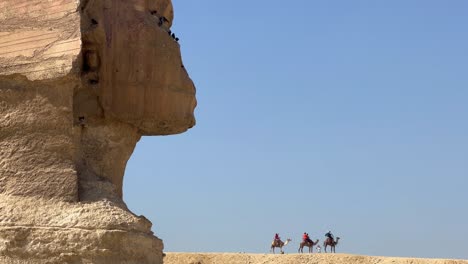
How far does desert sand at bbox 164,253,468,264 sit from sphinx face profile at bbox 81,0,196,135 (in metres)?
26.7

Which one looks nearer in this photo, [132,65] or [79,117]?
[79,117]

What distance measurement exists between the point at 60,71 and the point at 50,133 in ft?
1.67

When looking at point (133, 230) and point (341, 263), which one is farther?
point (341, 263)

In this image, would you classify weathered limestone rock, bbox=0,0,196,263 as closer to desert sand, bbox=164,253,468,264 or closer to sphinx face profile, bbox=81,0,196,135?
sphinx face profile, bbox=81,0,196,135

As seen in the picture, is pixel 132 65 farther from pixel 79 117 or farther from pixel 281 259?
pixel 281 259

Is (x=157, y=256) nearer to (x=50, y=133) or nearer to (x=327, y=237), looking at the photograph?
(x=50, y=133)

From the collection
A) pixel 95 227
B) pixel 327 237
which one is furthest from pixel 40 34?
pixel 327 237

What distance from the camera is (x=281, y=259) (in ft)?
119

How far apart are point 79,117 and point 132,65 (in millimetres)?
633

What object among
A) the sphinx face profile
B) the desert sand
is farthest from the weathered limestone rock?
the desert sand

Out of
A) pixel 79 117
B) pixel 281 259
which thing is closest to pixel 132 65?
pixel 79 117

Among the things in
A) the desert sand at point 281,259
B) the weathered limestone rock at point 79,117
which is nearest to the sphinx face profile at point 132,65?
the weathered limestone rock at point 79,117

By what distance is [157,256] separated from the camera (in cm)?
704

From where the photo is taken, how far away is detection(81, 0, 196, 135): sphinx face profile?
739 centimetres
